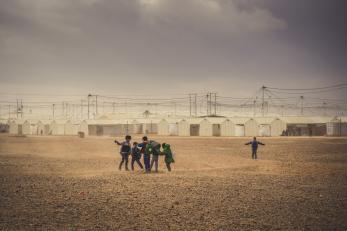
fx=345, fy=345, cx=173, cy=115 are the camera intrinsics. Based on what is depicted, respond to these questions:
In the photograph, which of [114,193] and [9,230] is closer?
[9,230]

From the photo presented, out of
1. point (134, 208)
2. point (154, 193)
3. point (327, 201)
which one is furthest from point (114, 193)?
point (327, 201)

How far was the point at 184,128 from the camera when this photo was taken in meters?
68.9

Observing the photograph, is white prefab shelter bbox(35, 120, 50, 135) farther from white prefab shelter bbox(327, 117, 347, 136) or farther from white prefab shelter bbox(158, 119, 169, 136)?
white prefab shelter bbox(327, 117, 347, 136)

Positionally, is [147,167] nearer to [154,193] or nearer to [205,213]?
[154,193]

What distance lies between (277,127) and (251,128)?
5.62 m

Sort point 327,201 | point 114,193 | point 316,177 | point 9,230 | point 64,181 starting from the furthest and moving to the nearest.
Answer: point 316,177, point 64,181, point 114,193, point 327,201, point 9,230

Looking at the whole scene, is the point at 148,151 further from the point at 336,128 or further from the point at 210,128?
the point at 336,128

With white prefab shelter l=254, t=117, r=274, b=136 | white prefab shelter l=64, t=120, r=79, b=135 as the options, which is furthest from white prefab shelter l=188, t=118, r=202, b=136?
white prefab shelter l=64, t=120, r=79, b=135

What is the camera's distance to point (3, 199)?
1066 cm

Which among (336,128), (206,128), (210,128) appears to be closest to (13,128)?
(206,128)

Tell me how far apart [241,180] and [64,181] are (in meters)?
7.33

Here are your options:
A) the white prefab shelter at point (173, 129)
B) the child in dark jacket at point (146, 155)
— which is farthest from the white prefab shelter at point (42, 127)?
the child in dark jacket at point (146, 155)

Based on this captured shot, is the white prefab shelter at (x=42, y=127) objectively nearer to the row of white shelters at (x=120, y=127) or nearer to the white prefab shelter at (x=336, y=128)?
the row of white shelters at (x=120, y=127)

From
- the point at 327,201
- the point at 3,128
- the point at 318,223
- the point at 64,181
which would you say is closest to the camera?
the point at 318,223
